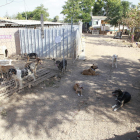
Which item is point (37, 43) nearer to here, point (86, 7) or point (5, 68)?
point (5, 68)

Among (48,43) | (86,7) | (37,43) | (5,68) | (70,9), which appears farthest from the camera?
(86,7)

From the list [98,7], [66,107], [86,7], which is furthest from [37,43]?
[98,7]

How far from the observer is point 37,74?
709cm

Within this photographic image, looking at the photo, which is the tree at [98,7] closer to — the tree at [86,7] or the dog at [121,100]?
the tree at [86,7]

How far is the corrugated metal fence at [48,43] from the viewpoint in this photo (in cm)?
1058

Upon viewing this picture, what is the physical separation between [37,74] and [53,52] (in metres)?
4.13

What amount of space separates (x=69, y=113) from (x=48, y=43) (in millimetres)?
7362

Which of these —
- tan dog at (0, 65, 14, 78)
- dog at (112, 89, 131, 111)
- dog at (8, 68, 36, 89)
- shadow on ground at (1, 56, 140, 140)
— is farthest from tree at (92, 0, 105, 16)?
dog at (112, 89, 131, 111)

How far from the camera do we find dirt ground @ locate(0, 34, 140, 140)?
12.1 ft

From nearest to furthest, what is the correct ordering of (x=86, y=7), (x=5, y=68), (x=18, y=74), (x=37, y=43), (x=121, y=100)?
(x=121, y=100)
(x=18, y=74)
(x=5, y=68)
(x=37, y=43)
(x=86, y=7)

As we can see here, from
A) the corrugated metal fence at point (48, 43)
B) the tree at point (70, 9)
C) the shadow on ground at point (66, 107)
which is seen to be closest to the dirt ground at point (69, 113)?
the shadow on ground at point (66, 107)

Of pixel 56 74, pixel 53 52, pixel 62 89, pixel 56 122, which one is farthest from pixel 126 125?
pixel 53 52

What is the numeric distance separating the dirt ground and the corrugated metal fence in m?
4.32

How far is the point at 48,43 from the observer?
10.8m
